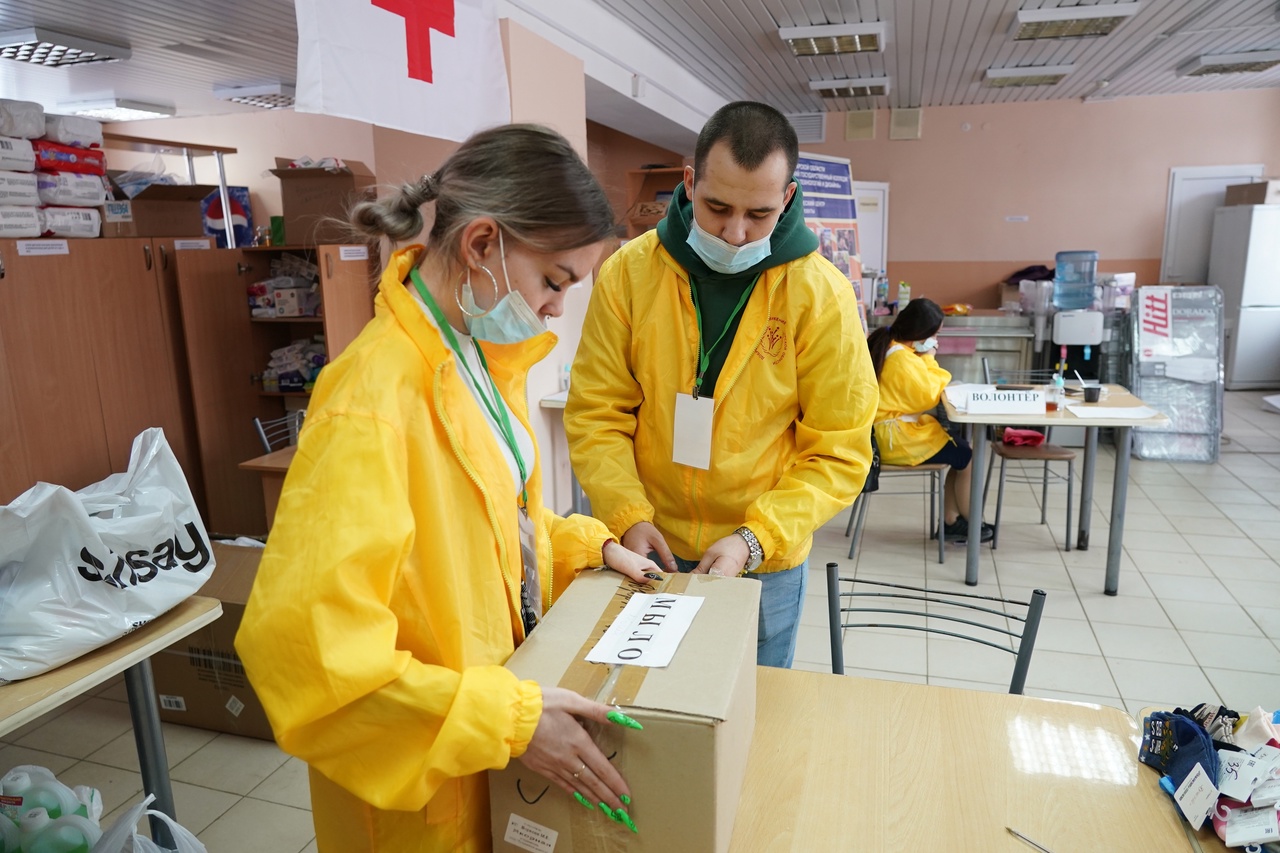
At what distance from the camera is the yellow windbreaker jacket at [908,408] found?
3.94m

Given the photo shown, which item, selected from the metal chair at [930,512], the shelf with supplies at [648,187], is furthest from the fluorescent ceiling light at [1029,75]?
the metal chair at [930,512]

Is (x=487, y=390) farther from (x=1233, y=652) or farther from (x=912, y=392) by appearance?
(x=1233, y=652)

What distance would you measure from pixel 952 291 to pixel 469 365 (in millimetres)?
9287

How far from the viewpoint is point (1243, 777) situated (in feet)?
3.53

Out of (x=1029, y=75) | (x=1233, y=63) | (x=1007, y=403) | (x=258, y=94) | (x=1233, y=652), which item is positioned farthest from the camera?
(x=1029, y=75)

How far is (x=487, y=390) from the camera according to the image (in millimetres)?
1059

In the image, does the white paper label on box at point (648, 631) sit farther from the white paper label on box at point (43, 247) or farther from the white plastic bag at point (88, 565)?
the white paper label on box at point (43, 247)

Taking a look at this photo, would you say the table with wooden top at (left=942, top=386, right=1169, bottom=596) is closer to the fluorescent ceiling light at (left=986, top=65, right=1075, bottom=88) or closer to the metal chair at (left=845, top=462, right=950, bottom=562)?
the metal chair at (left=845, top=462, right=950, bottom=562)

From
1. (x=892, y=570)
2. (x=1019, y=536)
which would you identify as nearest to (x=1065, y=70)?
(x=1019, y=536)

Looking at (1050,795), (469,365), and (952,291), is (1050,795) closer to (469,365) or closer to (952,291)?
(469,365)

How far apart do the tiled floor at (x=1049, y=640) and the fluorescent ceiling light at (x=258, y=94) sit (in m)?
5.31

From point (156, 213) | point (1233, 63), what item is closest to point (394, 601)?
point (156, 213)

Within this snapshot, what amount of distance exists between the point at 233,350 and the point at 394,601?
12.7 ft

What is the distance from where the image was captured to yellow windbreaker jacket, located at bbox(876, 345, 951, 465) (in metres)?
3.94
